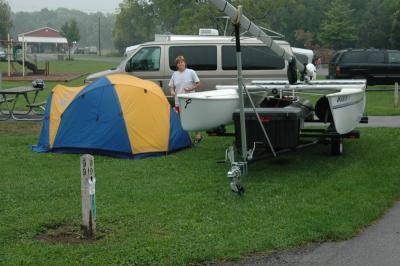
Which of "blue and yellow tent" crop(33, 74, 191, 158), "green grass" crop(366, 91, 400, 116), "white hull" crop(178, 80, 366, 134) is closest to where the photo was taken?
"white hull" crop(178, 80, 366, 134)

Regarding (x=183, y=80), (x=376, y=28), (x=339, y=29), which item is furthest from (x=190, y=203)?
Answer: (x=376, y=28)

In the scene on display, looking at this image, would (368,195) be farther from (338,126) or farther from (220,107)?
(220,107)

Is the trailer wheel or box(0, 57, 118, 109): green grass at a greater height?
box(0, 57, 118, 109): green grass

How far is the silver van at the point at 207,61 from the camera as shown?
16.3 metres

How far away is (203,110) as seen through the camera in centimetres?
947

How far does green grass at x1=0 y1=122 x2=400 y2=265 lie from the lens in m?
5.88

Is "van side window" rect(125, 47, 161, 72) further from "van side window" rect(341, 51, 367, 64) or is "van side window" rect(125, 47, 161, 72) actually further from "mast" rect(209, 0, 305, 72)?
"van side window" rect(341, 51, 367, 64)

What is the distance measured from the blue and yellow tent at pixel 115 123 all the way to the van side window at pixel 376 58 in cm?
1650

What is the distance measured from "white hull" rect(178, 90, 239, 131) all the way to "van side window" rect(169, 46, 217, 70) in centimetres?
687

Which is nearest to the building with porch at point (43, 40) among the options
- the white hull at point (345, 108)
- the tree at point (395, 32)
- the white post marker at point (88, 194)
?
the tree at point (395, 32)

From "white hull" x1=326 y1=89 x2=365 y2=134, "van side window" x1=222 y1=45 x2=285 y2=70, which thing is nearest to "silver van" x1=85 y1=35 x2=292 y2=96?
"van side window" x1=222 y1=45 x2=285 y2=70

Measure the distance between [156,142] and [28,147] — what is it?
102 inches

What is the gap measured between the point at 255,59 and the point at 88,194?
10807mm

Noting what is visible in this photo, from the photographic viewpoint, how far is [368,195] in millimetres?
7938
